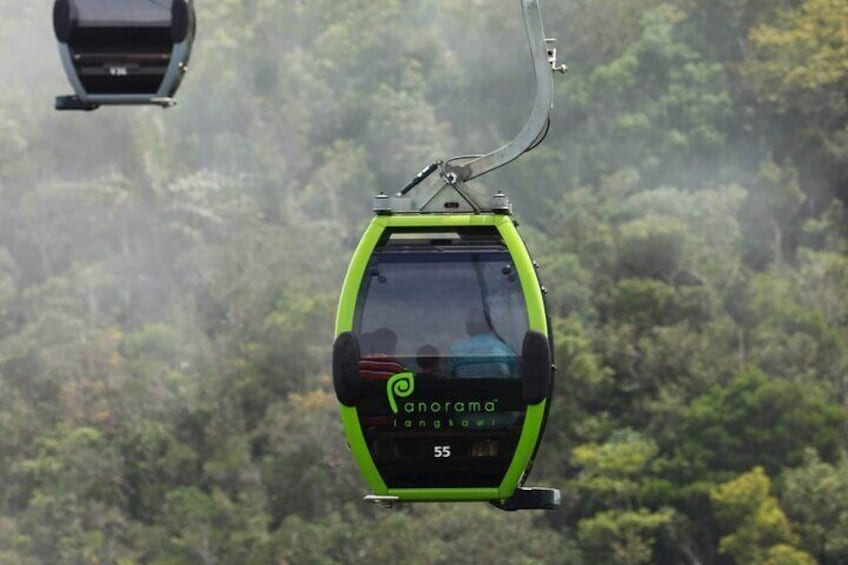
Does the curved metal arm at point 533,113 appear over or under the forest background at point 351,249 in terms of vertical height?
over

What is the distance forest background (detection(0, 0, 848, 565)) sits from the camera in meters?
56.0

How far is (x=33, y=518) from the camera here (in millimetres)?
58188

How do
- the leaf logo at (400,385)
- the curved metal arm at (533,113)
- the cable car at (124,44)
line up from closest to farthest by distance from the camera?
the curved metal arm at (533,113) → the leaf logo at (400,385) → the cable car at (124,44)

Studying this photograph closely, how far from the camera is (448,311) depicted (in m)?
15.0

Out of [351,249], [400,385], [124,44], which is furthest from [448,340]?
[351,249]

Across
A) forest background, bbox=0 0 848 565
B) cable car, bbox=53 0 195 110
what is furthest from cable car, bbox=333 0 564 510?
forest background, bbox=0 0 848 565

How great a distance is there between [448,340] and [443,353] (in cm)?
8

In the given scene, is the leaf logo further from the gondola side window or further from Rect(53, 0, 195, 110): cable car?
Rect(53, 0, 195, 110): cable car

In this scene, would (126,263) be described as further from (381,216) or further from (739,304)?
(381,216)

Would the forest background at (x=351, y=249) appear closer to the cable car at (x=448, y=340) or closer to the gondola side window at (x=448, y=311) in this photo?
the cable car at (x=448, y=340)

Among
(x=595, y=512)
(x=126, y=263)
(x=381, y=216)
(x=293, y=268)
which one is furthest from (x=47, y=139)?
(x=381, y=216)

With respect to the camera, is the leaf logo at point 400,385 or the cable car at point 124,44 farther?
the cable car at point 124,44

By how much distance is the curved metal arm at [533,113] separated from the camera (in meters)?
14.8

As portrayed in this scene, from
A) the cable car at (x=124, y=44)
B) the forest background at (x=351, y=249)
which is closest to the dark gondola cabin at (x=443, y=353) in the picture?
the cable car at (x=124, y=44)
